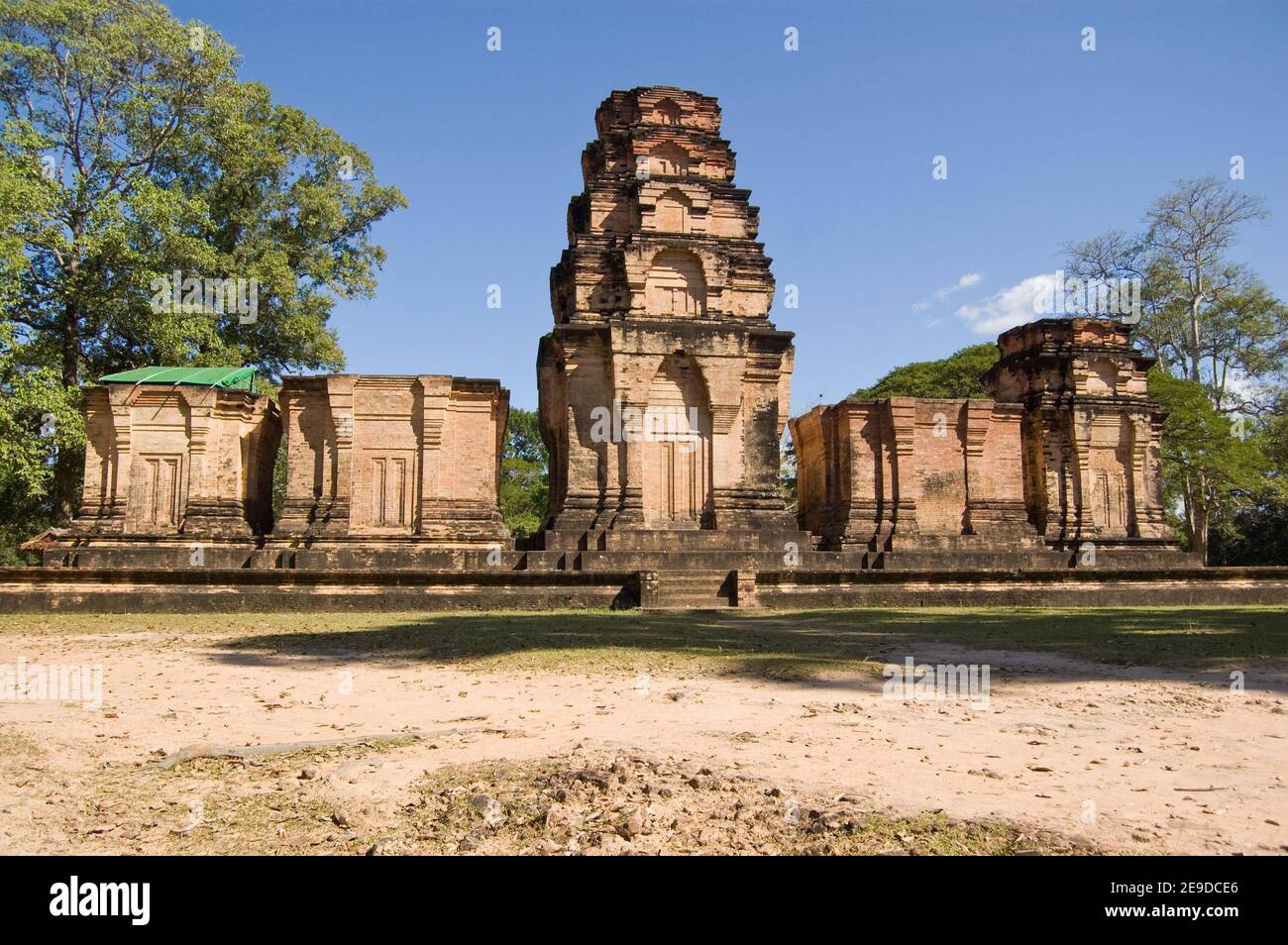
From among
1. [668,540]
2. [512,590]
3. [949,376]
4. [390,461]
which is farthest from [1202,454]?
[390,461]

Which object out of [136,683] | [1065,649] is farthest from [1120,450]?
[136,683]

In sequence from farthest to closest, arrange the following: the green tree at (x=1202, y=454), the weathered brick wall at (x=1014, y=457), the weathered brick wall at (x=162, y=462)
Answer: the green tree at (x=1202, y=454) → the weathered brick wall at (x=1014, y=457) → the weathered brick wall at (x=162, y=462)

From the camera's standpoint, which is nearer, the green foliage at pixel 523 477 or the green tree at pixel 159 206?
the green tree at pixel 159 206

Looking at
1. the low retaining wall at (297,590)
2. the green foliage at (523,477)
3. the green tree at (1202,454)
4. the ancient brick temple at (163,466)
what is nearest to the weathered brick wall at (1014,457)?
the green tree at (1202,454)

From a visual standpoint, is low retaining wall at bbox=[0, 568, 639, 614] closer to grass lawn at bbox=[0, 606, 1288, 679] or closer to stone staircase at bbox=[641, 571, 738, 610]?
stone staircase at bbox=[641, 571, 738, 610]

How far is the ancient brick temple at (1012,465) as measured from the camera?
21.5 meters

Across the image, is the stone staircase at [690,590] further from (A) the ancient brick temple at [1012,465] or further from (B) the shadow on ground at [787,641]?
(A) the ancient brick temple at [1012,465]

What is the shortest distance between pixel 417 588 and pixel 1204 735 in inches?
520

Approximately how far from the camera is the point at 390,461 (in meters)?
19.7

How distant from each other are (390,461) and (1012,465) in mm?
15806

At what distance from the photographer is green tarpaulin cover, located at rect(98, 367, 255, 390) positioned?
19.5 metres

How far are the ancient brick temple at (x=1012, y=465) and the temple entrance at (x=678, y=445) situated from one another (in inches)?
157

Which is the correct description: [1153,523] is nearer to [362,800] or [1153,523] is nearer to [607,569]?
[607,569]

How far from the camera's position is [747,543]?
61.8 feet
